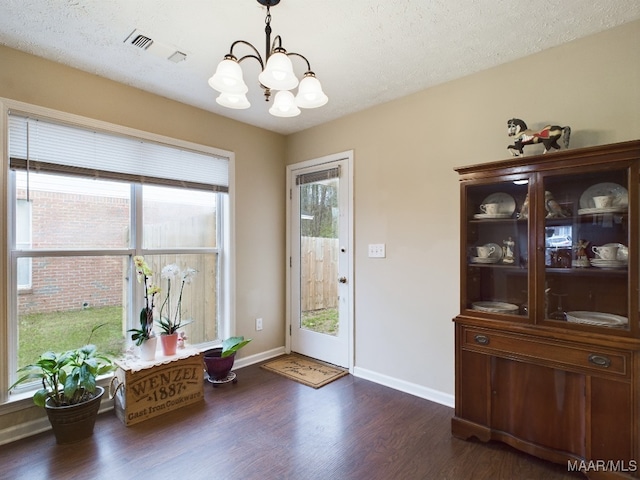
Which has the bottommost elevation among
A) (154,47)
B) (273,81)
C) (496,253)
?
(496,253)

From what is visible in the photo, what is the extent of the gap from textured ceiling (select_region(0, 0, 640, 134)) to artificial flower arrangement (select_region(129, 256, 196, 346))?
1.49 m

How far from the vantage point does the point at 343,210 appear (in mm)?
3377

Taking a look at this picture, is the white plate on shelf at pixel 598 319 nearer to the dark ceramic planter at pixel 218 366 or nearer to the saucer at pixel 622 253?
the saucer at pixel 622 253

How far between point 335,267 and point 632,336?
90.2 inches

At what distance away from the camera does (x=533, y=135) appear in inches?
81.9

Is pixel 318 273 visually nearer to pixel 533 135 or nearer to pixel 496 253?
pixel 496 253

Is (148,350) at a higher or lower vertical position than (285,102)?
lower

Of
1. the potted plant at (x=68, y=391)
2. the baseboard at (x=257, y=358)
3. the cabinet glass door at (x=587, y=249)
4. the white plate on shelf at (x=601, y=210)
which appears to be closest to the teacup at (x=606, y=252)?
the cabinet glass door at (x=587, y=249)

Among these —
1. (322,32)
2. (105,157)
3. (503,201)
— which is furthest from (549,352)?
(105,157)

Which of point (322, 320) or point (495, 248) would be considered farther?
point (322, 320)

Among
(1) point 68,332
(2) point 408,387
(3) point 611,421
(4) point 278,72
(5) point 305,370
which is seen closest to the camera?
(4) point 278,72

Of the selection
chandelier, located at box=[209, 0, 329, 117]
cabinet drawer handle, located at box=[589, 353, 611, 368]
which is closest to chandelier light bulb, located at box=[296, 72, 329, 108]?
chandelier, located at box=[209, 0, 329, 117]

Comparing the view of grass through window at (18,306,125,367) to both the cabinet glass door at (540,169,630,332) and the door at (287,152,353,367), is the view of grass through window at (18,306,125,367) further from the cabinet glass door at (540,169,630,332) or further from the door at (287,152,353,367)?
the cabinet glass door at (540,169,630,332)

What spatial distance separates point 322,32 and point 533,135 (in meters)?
1.45
